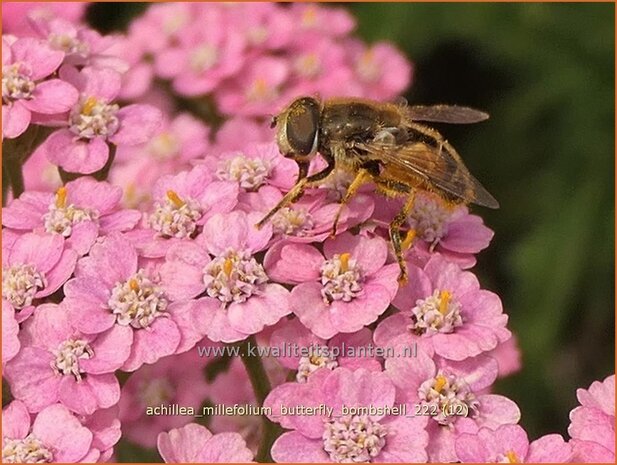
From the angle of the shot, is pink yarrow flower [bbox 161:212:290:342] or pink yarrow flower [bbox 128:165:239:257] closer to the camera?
pink yarrow flower [bbox 161:212:290:342]

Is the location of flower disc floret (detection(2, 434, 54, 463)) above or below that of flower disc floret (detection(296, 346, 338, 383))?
below

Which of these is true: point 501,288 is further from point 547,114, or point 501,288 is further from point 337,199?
point 337,199

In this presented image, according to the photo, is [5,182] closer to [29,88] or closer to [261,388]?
[29,88]

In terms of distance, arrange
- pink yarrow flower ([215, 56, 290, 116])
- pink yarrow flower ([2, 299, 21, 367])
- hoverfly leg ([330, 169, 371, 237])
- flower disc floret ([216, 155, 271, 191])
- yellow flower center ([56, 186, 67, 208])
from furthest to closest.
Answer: pink yarrow flower ([215, 56, 290, 116])
flower disc floret ([216, 155, 271, 191])
yellow flower center ([56, 186, 67, 208])
hoverfly leg ([330, 169, 371, 237])
pink yarrow flower ([2, 299, 21, 367])

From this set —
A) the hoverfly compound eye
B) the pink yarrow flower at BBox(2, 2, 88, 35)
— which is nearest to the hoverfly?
the hoverfly compound eye

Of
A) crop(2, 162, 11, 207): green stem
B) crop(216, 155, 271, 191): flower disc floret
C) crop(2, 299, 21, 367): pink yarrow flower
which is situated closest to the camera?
crop(2, 299, 21, 367): pink yarrow flower

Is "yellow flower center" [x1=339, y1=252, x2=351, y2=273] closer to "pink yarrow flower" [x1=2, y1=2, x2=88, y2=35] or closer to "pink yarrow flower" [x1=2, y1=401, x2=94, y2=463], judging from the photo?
"pink yarrow flower" [x1=2, y1=401, x2=94, y2=463]

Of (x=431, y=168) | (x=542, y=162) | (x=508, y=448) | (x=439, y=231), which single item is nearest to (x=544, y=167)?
(x=542, y=162)
